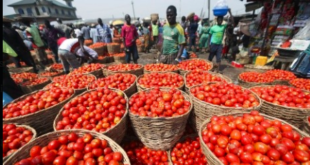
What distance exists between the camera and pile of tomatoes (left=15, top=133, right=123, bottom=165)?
1548mm

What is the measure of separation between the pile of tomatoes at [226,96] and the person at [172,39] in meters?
2.15

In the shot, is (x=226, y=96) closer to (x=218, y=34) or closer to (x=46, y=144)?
(x=46, y=144)

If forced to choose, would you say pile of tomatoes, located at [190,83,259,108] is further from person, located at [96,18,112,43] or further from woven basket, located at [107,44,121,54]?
person, located at [96,18,112,43]

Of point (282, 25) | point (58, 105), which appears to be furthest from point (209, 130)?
point (282, 25)

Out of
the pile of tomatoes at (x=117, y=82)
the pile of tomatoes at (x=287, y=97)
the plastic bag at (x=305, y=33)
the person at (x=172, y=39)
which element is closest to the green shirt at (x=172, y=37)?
the person at (x=172, y=39)

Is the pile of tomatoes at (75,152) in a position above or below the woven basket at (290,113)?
above

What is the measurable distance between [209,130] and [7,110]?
10.3 feet

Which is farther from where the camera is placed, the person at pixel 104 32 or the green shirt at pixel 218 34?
the person at pixel 104 32

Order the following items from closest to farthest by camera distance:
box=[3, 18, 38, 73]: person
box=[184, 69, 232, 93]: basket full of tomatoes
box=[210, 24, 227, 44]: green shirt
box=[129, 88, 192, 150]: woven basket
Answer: box=[129, 88, 192, 150]: woven basket → box=[184, 69, 232, 93]: basket full of tomatoes → box=[3, 18, 38, 73]: person → box=[210, 24, 227, 44]: green shirt

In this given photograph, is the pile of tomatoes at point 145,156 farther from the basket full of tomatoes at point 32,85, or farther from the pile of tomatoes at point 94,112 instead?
the basket full of tomatoes at point 32,85

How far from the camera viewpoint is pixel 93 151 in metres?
1.69

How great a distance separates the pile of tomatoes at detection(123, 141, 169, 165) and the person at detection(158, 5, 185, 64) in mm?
3068

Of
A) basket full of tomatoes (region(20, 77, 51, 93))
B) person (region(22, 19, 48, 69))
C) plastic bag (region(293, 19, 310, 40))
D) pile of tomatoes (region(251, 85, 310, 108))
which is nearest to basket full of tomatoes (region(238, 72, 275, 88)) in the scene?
pile of tomatoes (region(251, 85, 310, 108))

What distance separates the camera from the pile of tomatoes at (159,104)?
7.58 ft
